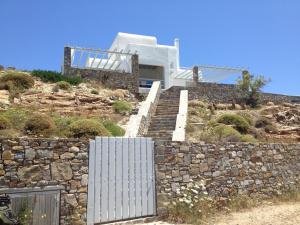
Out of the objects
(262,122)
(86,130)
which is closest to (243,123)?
(262,122)

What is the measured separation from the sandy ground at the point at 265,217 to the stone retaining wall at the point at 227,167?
2.75 feet

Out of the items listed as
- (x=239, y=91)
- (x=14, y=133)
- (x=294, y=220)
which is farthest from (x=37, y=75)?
(x=294, y=220)

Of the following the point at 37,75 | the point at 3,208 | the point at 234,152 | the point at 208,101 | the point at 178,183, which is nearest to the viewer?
the point at 3,208

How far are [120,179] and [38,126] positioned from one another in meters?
5.81

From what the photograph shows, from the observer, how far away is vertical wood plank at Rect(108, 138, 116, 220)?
344 inches

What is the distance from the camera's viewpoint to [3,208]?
23.0 feet

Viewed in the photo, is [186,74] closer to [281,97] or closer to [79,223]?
[281,97]

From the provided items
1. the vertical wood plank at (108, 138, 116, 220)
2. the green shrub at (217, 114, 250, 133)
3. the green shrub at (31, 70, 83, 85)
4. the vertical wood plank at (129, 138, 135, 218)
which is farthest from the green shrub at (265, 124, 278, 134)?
the vertical wood plank at (108, 138, 116, 220)

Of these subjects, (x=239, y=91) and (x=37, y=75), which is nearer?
(x=37, y=75)

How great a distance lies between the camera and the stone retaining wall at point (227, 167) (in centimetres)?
990

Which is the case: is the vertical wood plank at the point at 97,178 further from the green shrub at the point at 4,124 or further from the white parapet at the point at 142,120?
the green shrub at the point at 4,124

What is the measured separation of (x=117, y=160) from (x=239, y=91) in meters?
20.4

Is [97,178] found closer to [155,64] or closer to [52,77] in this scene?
[52,77]

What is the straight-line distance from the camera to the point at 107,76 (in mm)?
24812
